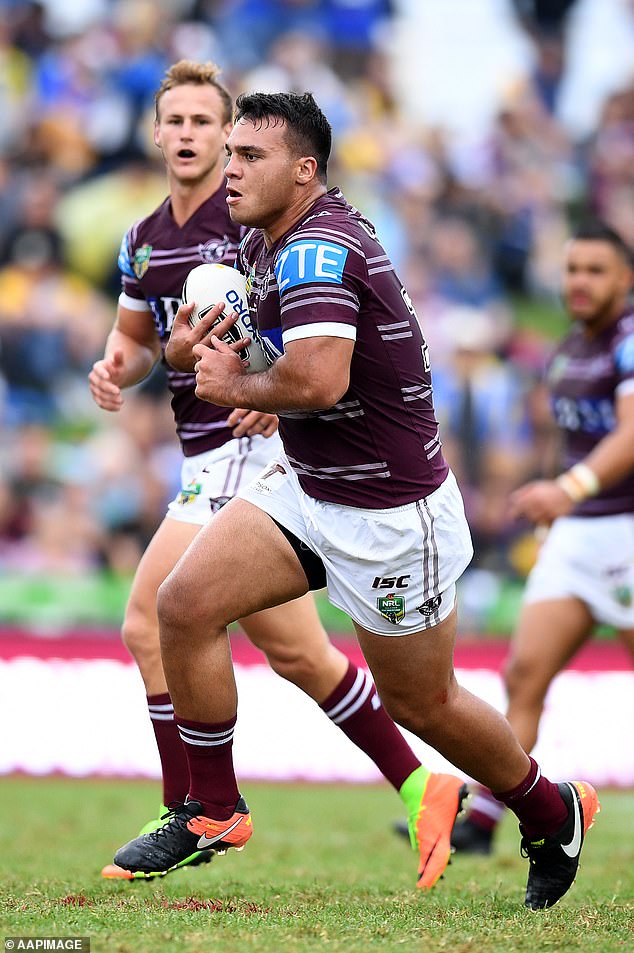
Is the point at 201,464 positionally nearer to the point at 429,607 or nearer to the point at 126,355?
the point at 126,355

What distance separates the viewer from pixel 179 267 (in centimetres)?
522

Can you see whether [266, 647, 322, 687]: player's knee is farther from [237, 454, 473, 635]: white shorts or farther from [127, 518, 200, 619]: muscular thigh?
[237, 454, 473, 635]: white shorts

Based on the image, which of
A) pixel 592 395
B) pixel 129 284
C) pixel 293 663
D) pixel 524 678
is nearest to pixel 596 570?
pixel 524 678

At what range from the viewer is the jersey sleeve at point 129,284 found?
5.39 meters

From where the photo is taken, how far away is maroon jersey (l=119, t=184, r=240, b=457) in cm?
522

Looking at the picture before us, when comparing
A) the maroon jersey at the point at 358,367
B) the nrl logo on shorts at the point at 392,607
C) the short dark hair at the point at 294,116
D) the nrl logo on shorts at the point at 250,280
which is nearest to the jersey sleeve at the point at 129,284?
the nrl logo on shorts at the point at 250,280

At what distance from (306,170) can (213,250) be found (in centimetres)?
109

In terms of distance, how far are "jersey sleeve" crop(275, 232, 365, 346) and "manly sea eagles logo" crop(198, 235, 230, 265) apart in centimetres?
122

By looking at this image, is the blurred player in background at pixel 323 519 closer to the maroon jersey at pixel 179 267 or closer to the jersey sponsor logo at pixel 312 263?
the jersey sponsor logo at pixel 312 263

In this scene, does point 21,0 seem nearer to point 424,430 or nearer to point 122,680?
point 122,680

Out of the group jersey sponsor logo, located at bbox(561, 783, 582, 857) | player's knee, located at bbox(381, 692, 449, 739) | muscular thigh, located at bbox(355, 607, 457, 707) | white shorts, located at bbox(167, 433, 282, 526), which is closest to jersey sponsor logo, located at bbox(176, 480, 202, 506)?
white shorts, located at bbox(167, 433, 282, 526)

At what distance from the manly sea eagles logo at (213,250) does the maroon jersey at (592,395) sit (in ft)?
6.73

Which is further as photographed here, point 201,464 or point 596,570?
point 596,570

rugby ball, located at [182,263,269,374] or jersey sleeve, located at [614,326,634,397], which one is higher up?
rugby ball, located at [182,263,269,374]
